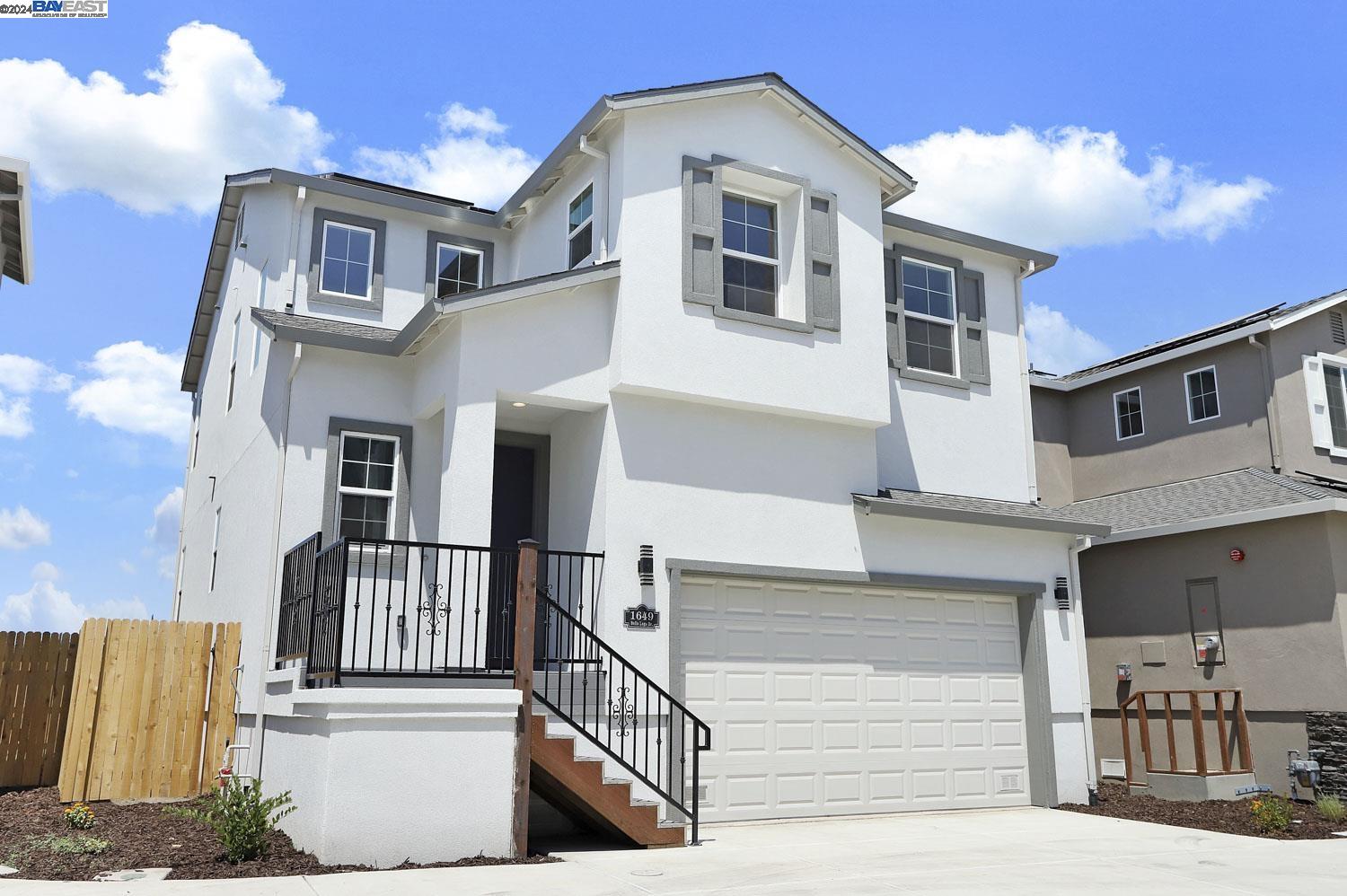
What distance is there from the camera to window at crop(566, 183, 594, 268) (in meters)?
11.8

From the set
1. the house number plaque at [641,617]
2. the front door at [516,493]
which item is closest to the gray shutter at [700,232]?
the front door at [516,493]

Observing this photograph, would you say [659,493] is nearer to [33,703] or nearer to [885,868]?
[885,868]

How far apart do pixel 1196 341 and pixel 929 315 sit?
17.5 feet

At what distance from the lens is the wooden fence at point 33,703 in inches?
502

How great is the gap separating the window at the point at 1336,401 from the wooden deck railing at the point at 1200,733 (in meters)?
4.87

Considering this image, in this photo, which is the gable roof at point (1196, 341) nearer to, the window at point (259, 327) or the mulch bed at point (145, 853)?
the window at point (259, 327)

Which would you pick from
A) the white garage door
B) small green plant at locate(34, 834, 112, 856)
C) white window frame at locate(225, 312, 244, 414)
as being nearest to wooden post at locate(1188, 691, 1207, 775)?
the white garage door

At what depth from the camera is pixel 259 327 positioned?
502 inches

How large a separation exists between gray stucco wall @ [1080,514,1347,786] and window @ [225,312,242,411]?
12.6m

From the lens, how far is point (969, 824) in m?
10.8

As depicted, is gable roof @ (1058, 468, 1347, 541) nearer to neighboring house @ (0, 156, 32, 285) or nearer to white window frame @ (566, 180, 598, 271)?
white window frame @ (566, 180, 598, 271)

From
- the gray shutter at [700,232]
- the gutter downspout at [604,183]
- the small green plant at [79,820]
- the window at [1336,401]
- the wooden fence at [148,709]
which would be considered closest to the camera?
the small green plant at [79,820]

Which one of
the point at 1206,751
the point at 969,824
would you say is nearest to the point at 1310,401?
the point at 1206,751

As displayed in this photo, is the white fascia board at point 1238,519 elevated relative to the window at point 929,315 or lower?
lower
